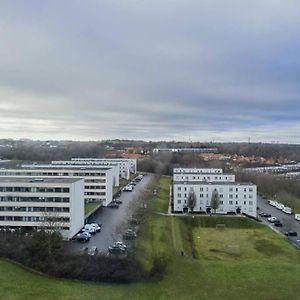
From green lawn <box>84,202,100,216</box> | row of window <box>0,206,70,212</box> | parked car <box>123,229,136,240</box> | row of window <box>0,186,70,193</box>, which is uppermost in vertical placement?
row of window <box>0,186,70,193</box>

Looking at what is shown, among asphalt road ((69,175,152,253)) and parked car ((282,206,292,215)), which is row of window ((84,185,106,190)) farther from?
parked car ((282,206,292,215))

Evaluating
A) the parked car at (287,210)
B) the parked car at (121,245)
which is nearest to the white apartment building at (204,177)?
the parked car at (287,210)

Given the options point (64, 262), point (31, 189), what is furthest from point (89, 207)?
point (64, 262)

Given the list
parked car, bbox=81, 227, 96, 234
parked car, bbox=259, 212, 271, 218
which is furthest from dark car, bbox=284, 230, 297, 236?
parked car, bbox=81, 227, 96, 234

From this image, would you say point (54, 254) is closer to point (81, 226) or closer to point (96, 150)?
point (81, 226)

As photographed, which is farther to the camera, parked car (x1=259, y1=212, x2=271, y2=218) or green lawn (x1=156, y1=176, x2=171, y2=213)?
green lawn (x1=156, y1=176, x2=171, y2=213)

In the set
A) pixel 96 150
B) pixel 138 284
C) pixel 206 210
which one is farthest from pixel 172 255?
pixel 96 150

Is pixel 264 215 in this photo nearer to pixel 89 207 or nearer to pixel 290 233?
pixel 290 233
